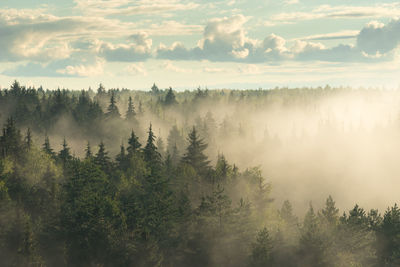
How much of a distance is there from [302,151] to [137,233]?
164 metres

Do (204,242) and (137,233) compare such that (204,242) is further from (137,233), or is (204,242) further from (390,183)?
(390,183)

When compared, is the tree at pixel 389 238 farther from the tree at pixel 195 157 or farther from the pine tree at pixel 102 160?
the pine tree at pixel 102 160

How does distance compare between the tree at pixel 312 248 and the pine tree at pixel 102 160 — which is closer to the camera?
the tree at pixel 312 248

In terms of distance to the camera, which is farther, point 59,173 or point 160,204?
point 59,173

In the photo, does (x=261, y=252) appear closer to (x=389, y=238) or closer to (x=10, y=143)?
(x=389, y=238)

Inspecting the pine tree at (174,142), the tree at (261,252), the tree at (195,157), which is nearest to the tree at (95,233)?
the tree at (261,252)

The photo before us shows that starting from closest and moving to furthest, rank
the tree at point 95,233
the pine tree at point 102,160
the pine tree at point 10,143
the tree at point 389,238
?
the tree at point 95,233
the tree at point 389,238
the pine tree at point 102,160
the pine tree at point 10,143

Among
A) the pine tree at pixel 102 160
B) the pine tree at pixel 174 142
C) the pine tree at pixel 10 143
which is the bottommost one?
the pine tree at pixel 174 142

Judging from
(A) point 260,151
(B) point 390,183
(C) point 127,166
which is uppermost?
(C) point 127,166

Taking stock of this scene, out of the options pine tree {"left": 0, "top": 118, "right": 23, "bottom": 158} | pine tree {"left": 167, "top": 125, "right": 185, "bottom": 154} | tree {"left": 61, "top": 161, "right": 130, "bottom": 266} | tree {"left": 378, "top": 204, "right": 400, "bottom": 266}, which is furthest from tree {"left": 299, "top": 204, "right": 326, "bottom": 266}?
pine tree {"left": 167, "top": 125, "right": 185, "bottom": 154}

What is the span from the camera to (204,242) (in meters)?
47.9

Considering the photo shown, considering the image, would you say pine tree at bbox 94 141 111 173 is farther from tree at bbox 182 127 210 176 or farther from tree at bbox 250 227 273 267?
tree at bbox 250 227 273 267

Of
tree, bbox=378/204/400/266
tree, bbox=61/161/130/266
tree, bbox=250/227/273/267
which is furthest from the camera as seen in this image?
tree, bbox=378/204/400/266

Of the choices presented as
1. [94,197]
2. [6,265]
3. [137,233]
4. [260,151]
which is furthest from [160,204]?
[260,151]
